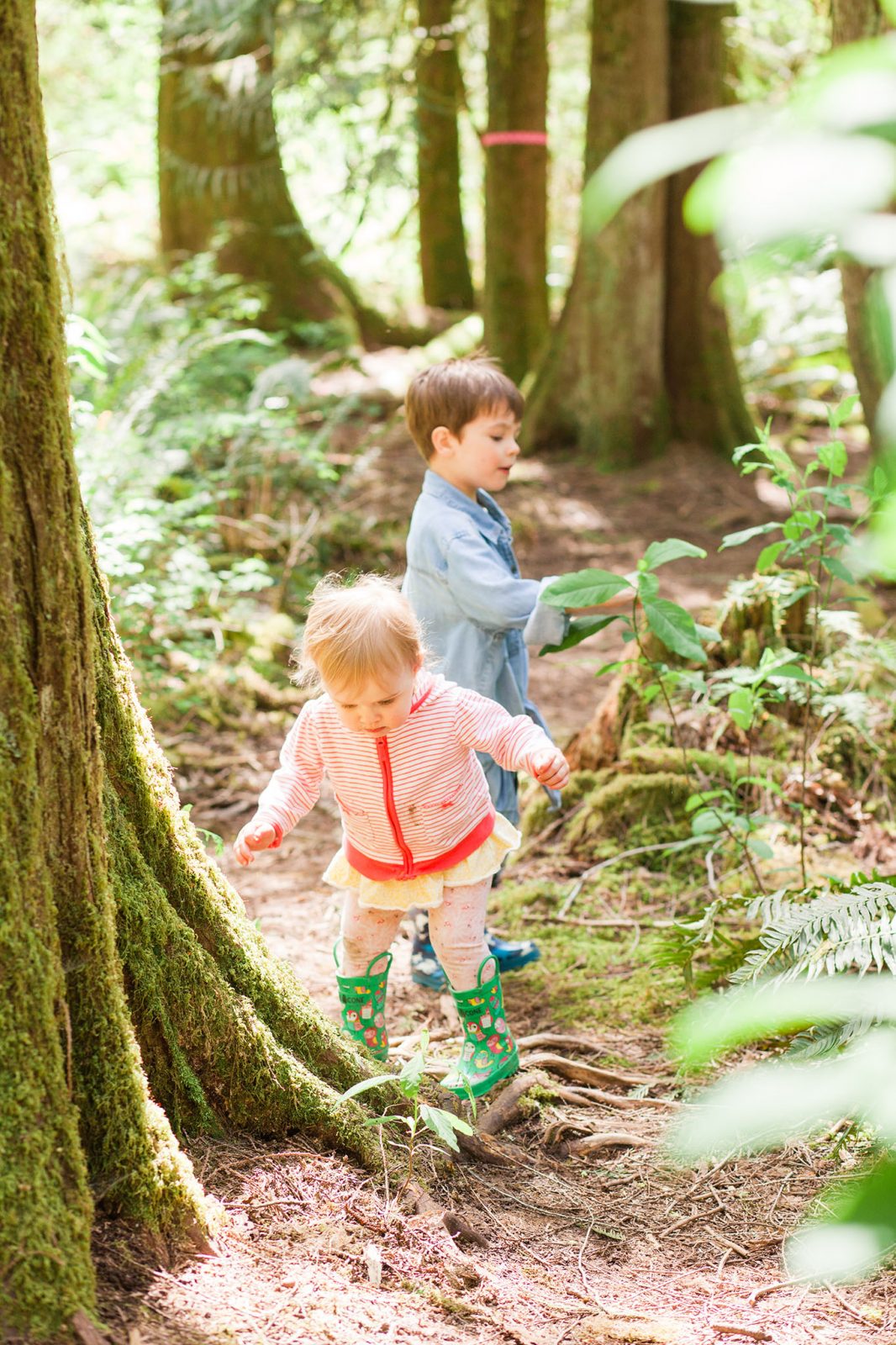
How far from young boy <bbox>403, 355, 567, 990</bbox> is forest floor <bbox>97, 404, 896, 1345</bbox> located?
0.76 meters

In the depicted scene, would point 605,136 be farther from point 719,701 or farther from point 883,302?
point 883,302

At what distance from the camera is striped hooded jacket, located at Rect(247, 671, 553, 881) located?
297cm

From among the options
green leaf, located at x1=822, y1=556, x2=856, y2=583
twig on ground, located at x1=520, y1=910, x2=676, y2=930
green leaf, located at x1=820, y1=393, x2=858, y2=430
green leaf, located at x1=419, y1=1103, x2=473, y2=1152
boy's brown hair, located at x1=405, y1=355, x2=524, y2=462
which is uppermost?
boy's brown hair, located at x1=405, y1=355, x2=524, y2=462

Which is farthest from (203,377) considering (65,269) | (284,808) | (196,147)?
(284,808)

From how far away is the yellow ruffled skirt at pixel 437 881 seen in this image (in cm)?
308

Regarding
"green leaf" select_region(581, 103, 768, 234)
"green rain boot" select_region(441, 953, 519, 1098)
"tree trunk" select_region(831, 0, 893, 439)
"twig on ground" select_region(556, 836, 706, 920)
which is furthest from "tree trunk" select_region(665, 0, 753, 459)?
"green leaf" select_region(581, 103, 768, 234)

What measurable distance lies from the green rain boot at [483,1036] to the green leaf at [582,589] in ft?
3.20

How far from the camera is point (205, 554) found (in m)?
7.41

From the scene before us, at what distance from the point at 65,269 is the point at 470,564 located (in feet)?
4.53

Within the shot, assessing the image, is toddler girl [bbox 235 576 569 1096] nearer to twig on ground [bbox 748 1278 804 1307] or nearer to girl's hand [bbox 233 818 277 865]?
girl's hand [bbox 233 818 277 865]

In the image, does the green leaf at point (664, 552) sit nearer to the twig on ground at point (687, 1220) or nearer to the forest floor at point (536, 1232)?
the forest floor at point (536, 1232)

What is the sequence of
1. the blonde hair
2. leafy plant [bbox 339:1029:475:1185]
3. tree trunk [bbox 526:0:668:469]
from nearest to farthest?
leafy plant [bbox 339:1029:475:1185] → the blonde hair → tree trunk [bbox 526:0:668:469]

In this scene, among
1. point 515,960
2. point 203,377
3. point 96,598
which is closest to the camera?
point 96,598

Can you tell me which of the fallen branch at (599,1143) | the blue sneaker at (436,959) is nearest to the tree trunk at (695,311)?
the blue sneaker at (436,959)
